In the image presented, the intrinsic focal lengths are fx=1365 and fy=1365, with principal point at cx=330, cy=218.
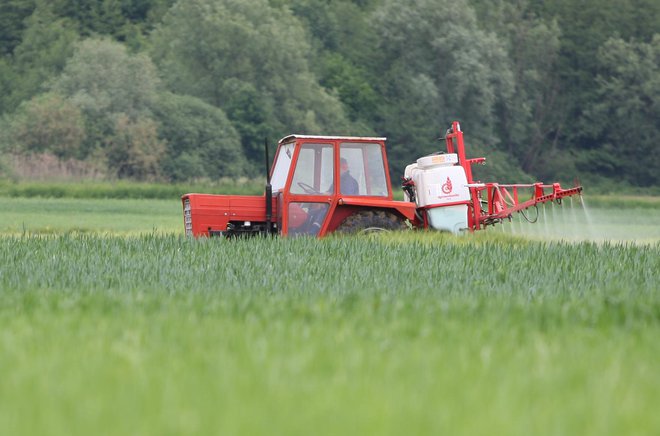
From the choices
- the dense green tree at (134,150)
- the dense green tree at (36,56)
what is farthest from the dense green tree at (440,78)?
the dense green tree at (36,56)

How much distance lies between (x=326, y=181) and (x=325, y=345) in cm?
891

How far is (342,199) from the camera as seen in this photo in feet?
51.6

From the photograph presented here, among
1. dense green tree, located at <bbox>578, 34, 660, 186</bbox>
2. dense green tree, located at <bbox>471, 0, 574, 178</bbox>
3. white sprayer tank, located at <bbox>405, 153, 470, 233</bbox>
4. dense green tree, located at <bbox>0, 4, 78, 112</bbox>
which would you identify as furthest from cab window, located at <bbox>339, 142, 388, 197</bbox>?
dense green tree, located at <bbox>578, 34, 660, 186</bbox>

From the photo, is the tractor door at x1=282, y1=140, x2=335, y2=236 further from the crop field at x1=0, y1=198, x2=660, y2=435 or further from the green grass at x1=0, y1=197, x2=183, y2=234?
the green grass at x1=0, y1=197, x2=183, y2=234

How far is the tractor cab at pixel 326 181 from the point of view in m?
15.7

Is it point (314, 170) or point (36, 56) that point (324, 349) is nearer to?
point (314, 170)

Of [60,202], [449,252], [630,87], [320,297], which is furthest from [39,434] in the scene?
[630,87]

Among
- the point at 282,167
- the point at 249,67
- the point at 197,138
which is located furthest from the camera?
the point at 249,67

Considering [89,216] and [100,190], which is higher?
[100,190]

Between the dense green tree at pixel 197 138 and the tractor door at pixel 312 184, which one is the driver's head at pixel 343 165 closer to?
the tractor door at pixel 312 184

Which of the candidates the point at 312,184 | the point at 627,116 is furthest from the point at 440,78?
the point at 312,184

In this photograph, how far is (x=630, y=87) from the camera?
211ft

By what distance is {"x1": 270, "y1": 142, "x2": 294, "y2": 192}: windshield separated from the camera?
15980 mm

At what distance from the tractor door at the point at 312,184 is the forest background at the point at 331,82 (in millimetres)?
31590
